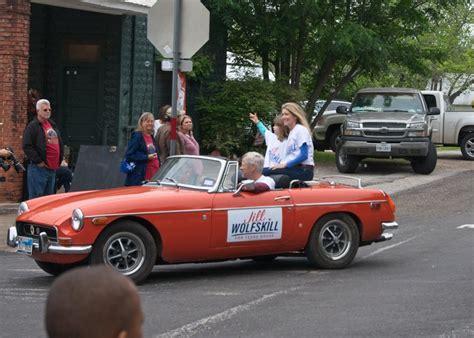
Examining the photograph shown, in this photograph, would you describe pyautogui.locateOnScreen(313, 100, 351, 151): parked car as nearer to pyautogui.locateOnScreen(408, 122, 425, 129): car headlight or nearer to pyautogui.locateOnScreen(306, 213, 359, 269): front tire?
pyautogui.locateOnScreen(408, 122, 425, 129): car headlight

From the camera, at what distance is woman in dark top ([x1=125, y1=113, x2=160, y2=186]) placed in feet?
42.9

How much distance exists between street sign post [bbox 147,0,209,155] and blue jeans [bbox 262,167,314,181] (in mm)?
1593

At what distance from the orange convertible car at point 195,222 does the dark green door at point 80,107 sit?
31.8ft

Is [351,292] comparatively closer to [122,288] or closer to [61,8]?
[122,288]

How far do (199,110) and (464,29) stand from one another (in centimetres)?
2702

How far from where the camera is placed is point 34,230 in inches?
384

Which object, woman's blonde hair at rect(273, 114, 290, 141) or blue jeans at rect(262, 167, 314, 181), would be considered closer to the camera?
blue jeans at rect(262, 167, 314, 181)

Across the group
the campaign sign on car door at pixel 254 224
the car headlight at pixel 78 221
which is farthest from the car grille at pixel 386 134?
the car headlight at pixel 78 221

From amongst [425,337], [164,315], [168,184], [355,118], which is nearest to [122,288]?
[425,337]

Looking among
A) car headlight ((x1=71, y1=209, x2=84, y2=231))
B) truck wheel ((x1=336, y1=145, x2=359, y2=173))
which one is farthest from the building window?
car headlight ((x1=71, y1=209, x2=84, y2=231))

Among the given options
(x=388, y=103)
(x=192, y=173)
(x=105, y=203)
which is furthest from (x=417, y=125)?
(x=105, y=203)

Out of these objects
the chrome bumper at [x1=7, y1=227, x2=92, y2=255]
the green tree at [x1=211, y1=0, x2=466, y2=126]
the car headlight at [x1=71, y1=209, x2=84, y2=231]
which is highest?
the green tree at [x1=211, y1=0, x2=466, y2=126]

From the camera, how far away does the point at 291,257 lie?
1242 centimetres

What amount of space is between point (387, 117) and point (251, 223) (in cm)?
1374
